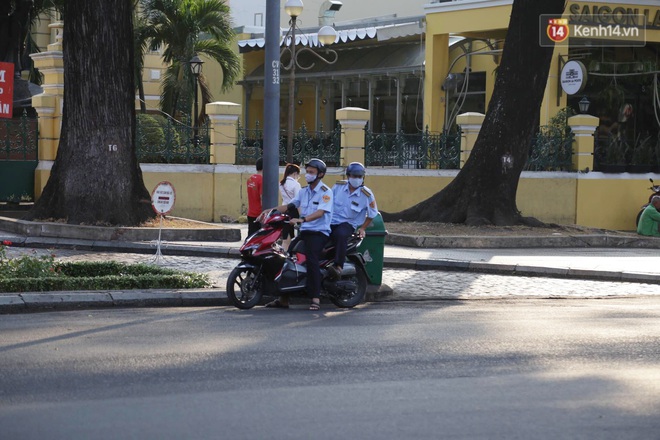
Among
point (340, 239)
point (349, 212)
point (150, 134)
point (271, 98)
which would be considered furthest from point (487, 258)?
point (150, 134)

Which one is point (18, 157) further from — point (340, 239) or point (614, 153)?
point (614, 153)

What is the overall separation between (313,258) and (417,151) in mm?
13244

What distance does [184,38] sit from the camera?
106ft

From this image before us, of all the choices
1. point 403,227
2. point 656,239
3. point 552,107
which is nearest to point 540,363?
point 403,227

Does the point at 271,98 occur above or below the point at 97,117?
above

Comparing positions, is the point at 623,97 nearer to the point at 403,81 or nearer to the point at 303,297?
the point at 403,81

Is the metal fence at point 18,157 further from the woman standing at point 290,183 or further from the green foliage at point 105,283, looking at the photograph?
the green foliage at point 105,283

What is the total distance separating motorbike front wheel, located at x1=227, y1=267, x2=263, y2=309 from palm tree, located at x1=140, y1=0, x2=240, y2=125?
20.8 m

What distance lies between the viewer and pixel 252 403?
22.0 feet

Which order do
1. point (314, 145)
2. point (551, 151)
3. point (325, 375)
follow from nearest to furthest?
point (325, 375) < point (314, 145) < point (551, 151)

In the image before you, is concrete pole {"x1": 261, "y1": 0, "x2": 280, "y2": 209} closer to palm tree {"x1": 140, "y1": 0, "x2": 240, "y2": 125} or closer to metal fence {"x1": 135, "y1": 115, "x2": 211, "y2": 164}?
metal fence {"x1": 135, "y1": 115, "x2": 211, "y2": 164}

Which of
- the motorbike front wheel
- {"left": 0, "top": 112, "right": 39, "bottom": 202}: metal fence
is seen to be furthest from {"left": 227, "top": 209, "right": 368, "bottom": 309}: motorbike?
{"left": 0, "top": 112, "right": 39, "bottom": 202}: metal fence

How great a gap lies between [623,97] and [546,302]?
64.7 feet

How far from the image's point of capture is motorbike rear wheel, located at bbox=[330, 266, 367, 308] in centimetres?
1183
